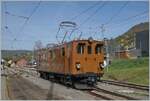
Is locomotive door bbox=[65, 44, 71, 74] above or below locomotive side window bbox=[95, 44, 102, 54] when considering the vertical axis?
below

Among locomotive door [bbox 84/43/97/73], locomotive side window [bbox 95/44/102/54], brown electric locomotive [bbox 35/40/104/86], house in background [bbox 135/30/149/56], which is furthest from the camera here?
house in background [bbox 135/30/149/56]

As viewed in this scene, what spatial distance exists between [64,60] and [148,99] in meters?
9.60

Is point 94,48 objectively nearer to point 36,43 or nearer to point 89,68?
point 89,68

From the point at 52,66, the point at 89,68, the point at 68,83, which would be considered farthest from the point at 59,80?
the point at 89,68

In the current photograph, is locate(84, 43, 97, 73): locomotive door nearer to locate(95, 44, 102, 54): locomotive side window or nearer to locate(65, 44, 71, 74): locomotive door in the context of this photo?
locate(95, 44, 102, 54): locomotive side window

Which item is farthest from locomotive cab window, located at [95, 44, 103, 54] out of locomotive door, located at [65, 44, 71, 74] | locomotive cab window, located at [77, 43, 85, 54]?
locomotive door, located at [65, 44, 71, 74]

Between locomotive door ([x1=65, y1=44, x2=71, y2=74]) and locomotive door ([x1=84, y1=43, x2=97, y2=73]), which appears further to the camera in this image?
locomotive door ([x1=65, y1=44, x2=71, y2=74])

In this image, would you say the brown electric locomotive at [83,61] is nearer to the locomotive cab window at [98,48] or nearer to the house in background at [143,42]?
the locomotive cab window at [98,48]

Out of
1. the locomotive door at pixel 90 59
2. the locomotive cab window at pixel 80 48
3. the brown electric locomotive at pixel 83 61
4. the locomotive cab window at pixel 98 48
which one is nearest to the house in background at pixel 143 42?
the locomotive cab window at pixel 98 48

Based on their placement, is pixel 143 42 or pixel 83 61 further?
pixel 143 42

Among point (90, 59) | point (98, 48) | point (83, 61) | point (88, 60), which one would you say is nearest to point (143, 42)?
point (98, 48)

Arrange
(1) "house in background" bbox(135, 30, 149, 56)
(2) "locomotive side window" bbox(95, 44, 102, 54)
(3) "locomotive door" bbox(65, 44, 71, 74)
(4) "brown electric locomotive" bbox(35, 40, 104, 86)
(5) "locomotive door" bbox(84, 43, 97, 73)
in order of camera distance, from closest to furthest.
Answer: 1. (4) "brown electric locomotive" bbox(35, 40, 104, 86)
2. (5) "locomotive door" bbox(84, 43, 97, 73)
3. (3) "locomotive door" bbox(65, 44, 71, 74)
4. (2) "locomotive side window" bbox(95, 44, 102, 54)
5. (1) "house in background" bbox(135, 30, 149, 56)

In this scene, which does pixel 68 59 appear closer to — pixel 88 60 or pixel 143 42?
pixel 88 60

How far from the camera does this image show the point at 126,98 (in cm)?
1805
